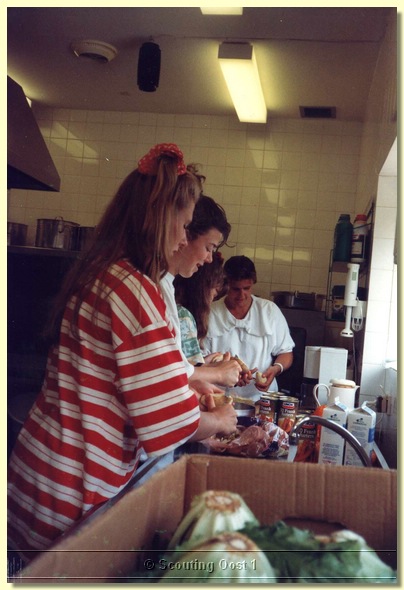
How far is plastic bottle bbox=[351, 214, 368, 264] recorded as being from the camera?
1.10m

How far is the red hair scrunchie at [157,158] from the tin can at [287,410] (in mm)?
515

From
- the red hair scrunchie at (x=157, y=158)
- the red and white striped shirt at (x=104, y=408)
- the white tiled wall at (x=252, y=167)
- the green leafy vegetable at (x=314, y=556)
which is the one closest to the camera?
the green leafy vegetable at (x=314, y=556)

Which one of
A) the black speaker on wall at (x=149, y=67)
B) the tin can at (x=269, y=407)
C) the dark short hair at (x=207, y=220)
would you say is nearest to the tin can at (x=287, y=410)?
the tin can at (x=269, y=407)

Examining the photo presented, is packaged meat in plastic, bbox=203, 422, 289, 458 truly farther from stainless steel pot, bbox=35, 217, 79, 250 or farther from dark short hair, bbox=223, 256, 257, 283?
stainless steel pot, bbox=35, 217, 79, 250

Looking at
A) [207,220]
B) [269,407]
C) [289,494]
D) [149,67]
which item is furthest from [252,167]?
[289,494]

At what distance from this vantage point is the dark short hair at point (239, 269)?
1.05 metres

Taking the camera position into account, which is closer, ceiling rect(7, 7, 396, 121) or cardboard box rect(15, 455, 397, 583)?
cardboard box rect(15, 455, 397, 583)

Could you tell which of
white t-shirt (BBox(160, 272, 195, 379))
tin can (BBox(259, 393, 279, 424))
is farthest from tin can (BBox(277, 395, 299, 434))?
white t-shirt (BBox(160, 272, 195, 379))

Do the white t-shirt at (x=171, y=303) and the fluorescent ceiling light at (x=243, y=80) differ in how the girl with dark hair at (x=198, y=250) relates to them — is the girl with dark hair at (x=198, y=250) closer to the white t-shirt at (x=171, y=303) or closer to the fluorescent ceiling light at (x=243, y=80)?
the white t-shirt at (x=171, y=303)

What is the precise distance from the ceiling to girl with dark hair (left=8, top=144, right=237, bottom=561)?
28 cm

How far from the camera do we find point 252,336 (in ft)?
3.86

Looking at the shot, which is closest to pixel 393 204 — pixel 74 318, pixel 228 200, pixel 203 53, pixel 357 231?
pixel 357 231

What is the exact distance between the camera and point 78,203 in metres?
0.99

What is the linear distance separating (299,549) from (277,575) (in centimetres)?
4
